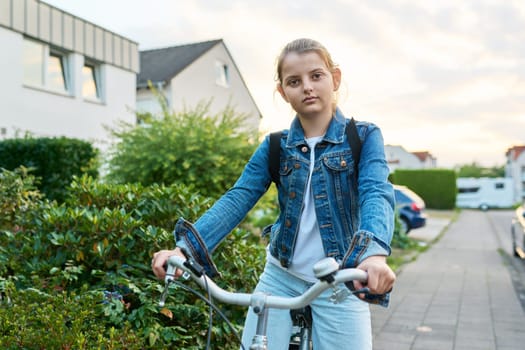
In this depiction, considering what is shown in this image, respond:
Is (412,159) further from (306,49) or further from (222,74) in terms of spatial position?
(306,49)

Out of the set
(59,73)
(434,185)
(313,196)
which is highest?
(59,73)

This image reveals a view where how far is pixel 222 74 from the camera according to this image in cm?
2844

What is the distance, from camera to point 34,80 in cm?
1619

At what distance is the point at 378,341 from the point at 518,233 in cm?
744

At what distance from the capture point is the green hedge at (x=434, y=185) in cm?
3878

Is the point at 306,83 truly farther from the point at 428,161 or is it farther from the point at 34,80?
the point at 428,161

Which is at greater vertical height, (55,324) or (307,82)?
(307,82)

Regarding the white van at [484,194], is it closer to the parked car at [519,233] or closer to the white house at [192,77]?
the white house at [192,77]

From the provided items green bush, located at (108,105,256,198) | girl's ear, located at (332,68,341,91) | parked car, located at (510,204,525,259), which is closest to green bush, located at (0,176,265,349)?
girl's ear, located at (332,68,341,91)

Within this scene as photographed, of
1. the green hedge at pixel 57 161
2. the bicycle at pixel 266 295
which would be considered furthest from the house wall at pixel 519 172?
the bicycle at pixel 266 295

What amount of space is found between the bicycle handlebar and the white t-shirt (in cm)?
56

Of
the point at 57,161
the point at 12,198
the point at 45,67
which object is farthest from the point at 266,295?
the point at 45,67

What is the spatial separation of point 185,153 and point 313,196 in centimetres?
635

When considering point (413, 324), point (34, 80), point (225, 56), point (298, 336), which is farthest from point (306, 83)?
point (225, 56)
